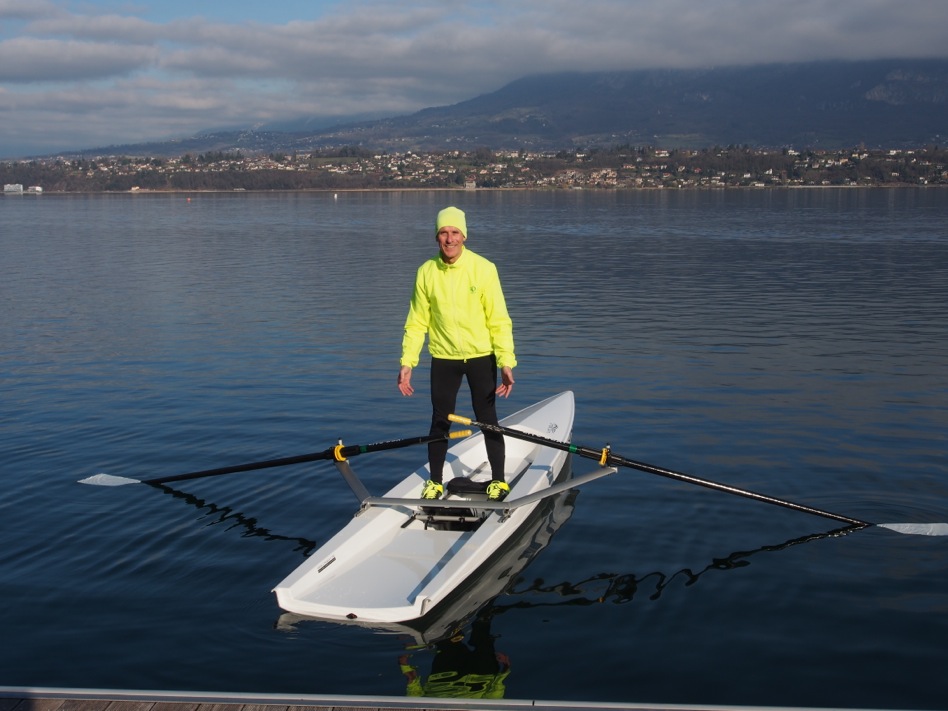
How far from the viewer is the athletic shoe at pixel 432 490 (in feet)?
28.5

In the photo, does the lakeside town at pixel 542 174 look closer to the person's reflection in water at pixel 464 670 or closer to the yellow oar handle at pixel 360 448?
the yellow oar handle at pixel 360 448

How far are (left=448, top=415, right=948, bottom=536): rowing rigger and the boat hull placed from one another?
653mm

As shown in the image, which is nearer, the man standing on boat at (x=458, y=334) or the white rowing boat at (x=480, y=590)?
the white rowing boat at (x=480, y=590)

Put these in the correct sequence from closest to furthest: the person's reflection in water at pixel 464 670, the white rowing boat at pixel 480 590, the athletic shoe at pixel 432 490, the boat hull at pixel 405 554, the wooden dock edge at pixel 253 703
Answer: the wooden dock edge at pixel 253 703 < the person's reflection in water at pixel 464 670 < the boat hull at pixel 405 554 < the white rowing boat at pixel 480 590 < the athletic shoe at pixel 432 490

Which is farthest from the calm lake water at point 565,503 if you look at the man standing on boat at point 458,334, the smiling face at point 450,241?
the smiling face at point 450,241

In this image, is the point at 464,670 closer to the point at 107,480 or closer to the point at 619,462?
the point at 619,462

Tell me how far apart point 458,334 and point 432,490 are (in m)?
1.48

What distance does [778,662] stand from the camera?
6.67 metres

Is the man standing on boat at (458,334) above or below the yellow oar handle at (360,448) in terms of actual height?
above

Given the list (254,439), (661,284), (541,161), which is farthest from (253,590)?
(541,161)

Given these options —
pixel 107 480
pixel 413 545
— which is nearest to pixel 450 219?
pixel 413 545

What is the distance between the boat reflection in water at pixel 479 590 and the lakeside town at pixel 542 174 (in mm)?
148461

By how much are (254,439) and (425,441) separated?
4.80 meters

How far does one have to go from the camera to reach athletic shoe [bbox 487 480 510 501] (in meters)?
8.78
